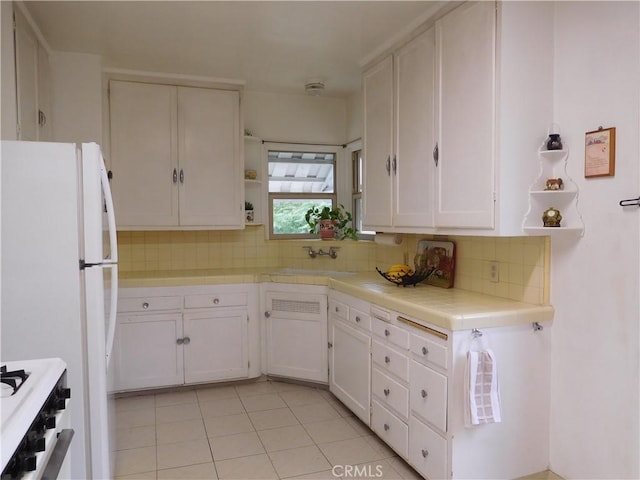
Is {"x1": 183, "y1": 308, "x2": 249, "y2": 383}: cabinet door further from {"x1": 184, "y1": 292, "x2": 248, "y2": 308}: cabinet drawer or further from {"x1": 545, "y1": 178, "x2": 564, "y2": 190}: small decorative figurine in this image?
{"x1": 545, "y1": 178, "x2": 564, "y2": 190}: small decorative figurine

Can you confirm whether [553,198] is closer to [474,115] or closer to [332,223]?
[474,115]

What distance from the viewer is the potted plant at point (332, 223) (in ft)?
13.0

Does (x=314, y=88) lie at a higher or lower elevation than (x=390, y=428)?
higher

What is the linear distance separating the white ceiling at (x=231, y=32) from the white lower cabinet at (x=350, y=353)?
1.64 metres

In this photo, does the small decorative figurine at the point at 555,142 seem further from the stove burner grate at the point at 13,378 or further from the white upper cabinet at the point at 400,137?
the stove burner grate at the point at 13,378

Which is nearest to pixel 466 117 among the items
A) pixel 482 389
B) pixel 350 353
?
pixel 482 389

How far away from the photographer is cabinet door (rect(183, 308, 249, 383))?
11.3 ft

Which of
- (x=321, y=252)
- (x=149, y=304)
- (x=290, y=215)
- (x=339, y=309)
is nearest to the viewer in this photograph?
(x=339, y=309)

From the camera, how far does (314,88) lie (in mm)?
3721

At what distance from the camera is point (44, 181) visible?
5.86 feet

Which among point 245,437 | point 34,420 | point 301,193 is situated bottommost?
point 245,437

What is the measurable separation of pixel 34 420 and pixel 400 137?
91.4 inches

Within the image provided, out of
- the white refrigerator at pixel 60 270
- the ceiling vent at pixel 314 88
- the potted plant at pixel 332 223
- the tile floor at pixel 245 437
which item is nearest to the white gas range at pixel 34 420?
the white refrigerator at pixel 60 270

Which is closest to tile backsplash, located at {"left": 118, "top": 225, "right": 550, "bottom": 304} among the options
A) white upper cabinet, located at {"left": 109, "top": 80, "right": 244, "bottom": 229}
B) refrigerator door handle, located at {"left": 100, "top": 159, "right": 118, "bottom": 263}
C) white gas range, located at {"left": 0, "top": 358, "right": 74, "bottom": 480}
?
white upper cabinet, located at {"left": 109, "top": 80, "right": 244, "bottom": 229}
